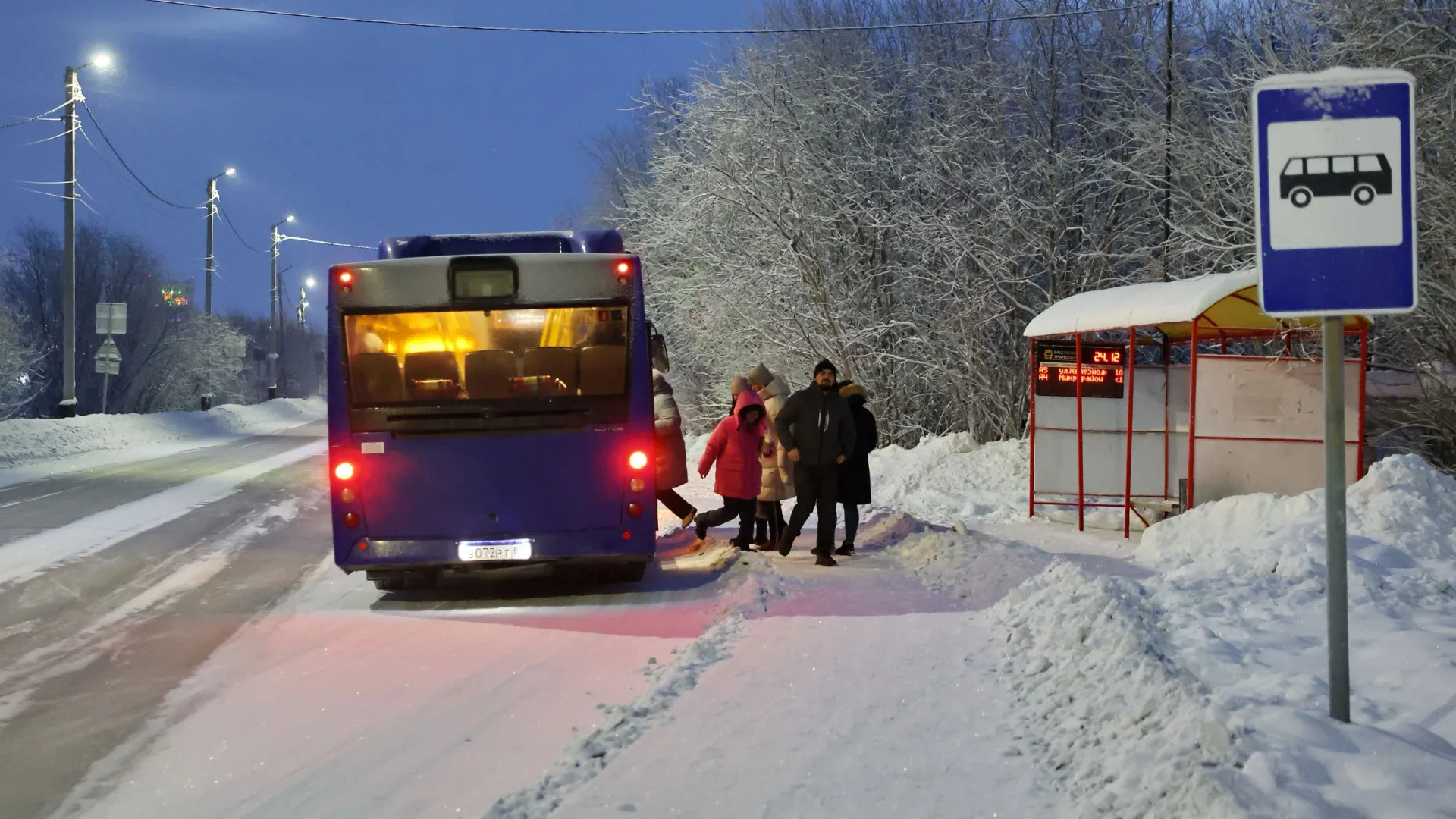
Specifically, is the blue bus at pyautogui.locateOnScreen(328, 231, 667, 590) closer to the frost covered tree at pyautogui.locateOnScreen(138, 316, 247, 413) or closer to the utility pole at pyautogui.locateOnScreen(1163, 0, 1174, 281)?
the utility pole at pyautogui.locateOnScreen(1163, 0, 1174, 281)

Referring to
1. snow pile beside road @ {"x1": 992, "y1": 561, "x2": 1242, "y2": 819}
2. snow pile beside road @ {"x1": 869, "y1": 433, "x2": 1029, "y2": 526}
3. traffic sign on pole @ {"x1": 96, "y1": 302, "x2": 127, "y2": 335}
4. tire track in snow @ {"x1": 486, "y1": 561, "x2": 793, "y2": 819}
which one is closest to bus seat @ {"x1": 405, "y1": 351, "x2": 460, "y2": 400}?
tire track in snow @ {"x1": 486, "y1": 561, "x2": 793, "y2": 819}

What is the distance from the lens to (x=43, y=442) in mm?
32781

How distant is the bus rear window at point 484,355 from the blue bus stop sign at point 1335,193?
22.0 feet

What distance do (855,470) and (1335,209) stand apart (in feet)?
28.9

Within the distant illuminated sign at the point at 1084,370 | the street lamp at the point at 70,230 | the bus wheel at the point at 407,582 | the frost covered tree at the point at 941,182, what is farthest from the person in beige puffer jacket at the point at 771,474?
the street lamp at the point at 70,230

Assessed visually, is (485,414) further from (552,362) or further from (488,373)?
(552,362)

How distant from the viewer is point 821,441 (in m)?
12.6

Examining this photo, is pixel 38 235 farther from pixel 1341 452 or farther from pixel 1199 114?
pixel 1341 452

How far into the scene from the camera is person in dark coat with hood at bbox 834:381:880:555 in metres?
13.4

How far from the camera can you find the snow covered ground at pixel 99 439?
2970cm

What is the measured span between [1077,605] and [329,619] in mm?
5768

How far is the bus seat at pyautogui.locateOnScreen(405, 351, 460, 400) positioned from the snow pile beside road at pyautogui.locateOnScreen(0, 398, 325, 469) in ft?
73.0

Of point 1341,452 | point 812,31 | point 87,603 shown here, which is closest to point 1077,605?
point 1341,452

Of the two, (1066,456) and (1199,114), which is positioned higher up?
(1199,114)
